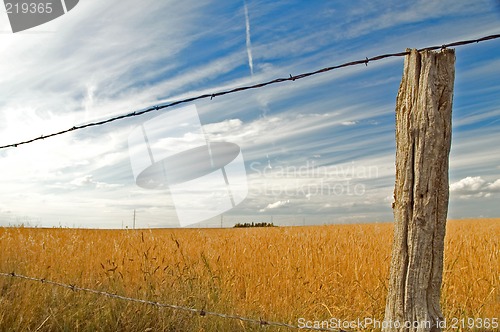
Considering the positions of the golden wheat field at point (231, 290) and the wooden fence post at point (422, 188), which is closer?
the wooden fence post at point (422, 188)

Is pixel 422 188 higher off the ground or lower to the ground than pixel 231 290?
higher

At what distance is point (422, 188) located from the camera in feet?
6.42

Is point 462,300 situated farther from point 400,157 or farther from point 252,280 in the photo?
point 400,157

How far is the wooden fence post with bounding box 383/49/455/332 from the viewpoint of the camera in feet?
6.38

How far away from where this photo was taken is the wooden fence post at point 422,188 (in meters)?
1.94

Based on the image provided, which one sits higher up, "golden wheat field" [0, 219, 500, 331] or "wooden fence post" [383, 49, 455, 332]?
"wooden fence post" [383, 49, 455, 332]

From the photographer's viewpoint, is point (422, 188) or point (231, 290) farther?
point (231, 290)

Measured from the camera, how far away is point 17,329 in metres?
3.54

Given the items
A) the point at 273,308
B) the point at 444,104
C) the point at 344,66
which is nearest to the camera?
the point at 444,104

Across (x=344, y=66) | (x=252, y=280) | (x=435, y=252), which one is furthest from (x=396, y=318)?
(x=252, y=280)

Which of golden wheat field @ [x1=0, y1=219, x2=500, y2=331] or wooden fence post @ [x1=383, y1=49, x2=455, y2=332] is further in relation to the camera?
golden wheat field @ [x1=0, y1=219, x2=500, y2=331]

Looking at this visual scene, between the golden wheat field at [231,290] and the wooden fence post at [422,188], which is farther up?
the wooden fence post at [422,188]

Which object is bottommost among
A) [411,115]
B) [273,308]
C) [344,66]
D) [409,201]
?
[273,308]

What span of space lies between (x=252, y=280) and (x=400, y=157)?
292 cm
